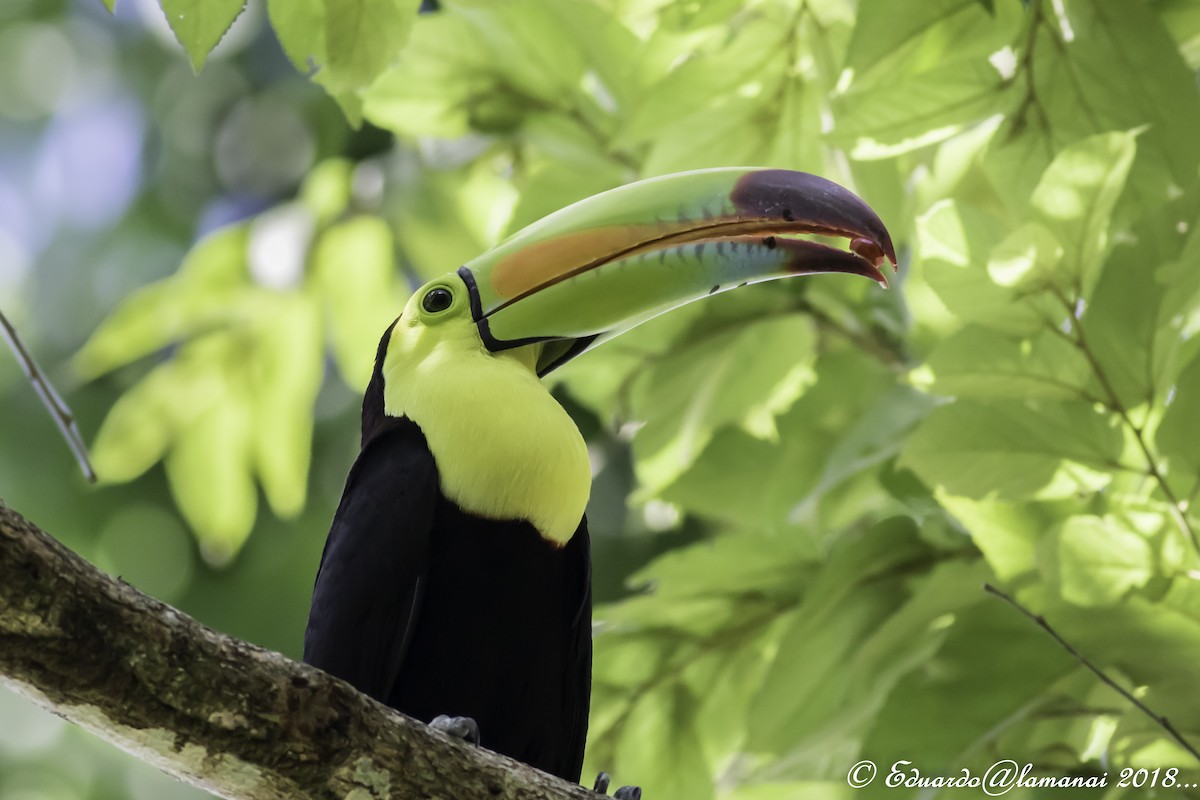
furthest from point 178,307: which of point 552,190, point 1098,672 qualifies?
point 1098,672

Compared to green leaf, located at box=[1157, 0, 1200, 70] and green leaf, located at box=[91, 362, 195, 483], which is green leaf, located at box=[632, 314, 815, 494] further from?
green leaf, located at box=[91, 362, 195, 483]

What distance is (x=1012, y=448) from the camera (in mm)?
2516

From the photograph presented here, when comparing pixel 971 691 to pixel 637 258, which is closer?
pixel 971 691

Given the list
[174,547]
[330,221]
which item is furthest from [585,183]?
[174,547]

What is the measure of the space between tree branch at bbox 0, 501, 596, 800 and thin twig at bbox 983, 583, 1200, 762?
107cm

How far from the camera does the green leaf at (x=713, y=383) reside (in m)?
3.18

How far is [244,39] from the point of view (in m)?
8.37

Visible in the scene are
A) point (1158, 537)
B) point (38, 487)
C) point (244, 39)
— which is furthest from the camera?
point (244, 39)

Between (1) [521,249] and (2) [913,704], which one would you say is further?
(1) [521,249]

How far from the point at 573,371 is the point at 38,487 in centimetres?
505

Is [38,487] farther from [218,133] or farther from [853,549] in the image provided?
[853,549]

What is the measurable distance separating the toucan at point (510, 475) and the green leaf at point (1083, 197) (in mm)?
434

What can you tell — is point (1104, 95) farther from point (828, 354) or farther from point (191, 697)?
point (191, 697)

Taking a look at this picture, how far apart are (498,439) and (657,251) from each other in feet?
1.77
